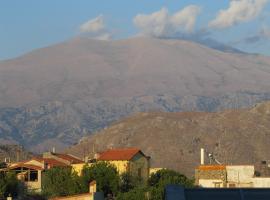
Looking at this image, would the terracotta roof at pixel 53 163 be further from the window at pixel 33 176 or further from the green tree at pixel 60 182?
the green tree at pixel 60 182

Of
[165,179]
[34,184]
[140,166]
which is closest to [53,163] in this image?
[34,184]

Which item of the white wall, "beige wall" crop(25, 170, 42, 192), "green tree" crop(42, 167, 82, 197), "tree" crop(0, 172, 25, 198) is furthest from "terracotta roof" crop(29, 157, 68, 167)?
the white wall

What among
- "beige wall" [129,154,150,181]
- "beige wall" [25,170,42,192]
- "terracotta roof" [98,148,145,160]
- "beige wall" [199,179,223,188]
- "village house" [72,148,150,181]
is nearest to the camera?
"beige wall" [199,179,223,188]

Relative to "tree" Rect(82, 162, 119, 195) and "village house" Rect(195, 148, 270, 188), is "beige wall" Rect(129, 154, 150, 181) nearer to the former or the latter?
"tree" Rect(82, 162, 119, 195)

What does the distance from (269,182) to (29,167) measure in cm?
3213

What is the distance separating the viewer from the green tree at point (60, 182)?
274 feet

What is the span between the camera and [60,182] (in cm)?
8638

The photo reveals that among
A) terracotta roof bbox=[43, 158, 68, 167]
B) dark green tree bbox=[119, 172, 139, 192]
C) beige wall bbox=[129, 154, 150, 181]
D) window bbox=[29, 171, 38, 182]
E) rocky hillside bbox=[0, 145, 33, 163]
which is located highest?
→ rocky hillside bbox=[0, 145, 33, 163]

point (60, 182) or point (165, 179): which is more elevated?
point (165, 179)

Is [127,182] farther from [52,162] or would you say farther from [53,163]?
[52,162]

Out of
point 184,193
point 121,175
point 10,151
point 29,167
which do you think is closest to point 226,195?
point 184,193

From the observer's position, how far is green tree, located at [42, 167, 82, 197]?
3290 inches

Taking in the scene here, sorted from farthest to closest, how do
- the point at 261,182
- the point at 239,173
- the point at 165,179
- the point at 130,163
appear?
the point at 130,163 < the point at 165,179 < the point at 239,173 < the point at 261,182

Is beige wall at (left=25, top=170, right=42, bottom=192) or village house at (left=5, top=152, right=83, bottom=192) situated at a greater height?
village house at (left=5, top=152, right=83, bottom=192)
